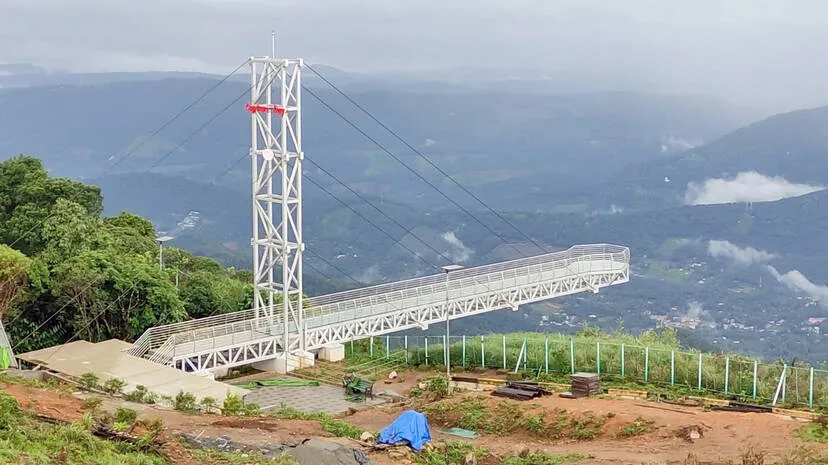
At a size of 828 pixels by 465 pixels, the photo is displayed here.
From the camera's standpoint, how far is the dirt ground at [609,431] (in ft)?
73.5

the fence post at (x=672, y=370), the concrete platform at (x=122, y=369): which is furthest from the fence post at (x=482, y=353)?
the concrete platform at (x=122, y=369)

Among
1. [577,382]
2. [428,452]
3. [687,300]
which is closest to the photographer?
[428,452]

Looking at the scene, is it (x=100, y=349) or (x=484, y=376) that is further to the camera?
(x=484, y=376)

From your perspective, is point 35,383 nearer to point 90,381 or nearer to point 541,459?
point 90,381

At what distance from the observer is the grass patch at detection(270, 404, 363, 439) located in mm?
24109

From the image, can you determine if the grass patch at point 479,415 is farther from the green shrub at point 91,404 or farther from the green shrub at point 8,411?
the green shrub at point 8,411

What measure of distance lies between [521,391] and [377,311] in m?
10.4

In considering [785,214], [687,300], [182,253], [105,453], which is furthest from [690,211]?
[105,453]

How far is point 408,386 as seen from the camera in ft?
114

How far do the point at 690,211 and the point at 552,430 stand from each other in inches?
7162

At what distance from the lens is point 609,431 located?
2553 cm

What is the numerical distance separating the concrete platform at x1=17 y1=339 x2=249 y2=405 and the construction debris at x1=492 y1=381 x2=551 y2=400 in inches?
329

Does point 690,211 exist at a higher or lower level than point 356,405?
higher

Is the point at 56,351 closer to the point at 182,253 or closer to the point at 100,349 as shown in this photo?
the point at 100,349
